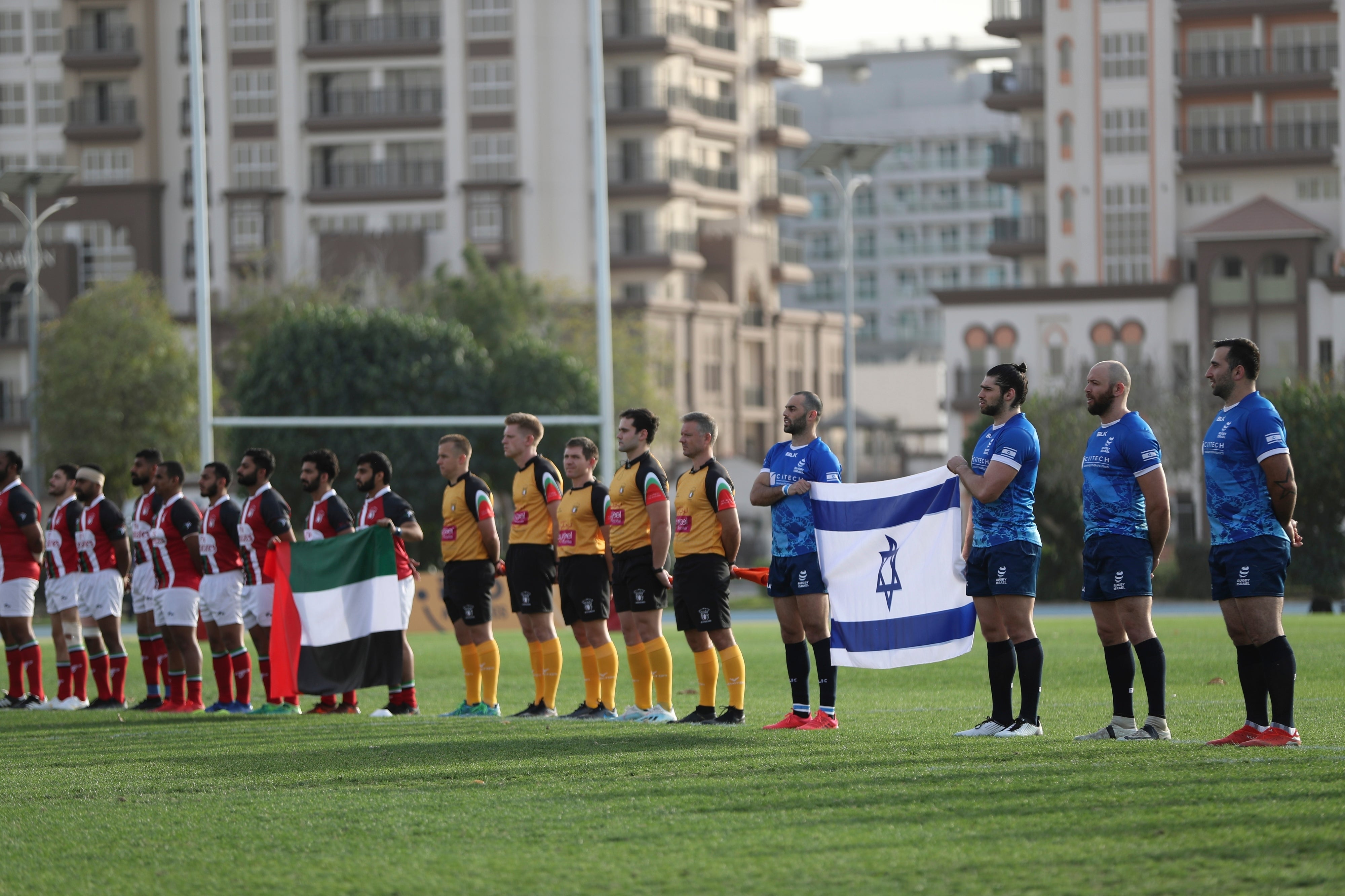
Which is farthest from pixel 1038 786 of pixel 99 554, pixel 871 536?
pixel 99 554

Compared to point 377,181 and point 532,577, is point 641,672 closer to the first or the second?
point 532,577

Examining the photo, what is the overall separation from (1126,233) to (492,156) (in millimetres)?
27922

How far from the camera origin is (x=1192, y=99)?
7475cm

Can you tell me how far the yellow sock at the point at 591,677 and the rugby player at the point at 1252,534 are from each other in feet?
17.1

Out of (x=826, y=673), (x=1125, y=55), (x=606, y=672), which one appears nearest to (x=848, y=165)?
(x=1125, y=55)

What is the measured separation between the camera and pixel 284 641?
53.8 feet

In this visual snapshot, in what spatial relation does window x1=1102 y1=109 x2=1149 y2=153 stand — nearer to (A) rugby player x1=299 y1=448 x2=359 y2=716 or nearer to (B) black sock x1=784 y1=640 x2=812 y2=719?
(A) rugby player x1=299 y1=448 x2=359 y2=716

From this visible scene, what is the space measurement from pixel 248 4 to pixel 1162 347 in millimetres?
42104

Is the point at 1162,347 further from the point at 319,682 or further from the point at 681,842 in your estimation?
the point at 681,842

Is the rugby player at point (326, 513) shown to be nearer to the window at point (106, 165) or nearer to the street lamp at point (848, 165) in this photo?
the street lamp at point (848, 165)

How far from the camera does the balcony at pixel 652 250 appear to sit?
85312 millimetres

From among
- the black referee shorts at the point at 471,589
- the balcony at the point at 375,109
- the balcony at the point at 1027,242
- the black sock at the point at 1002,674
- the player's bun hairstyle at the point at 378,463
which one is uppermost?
the balcony at the point at 375,109

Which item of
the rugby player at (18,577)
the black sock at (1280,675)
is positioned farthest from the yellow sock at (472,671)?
the black sock at (1280,675)

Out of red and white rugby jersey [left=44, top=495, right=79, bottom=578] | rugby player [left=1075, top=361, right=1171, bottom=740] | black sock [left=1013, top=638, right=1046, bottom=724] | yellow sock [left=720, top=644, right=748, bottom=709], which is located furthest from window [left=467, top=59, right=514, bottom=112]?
rugby player [left=1075, top=361, right=1171, bottom=740]
